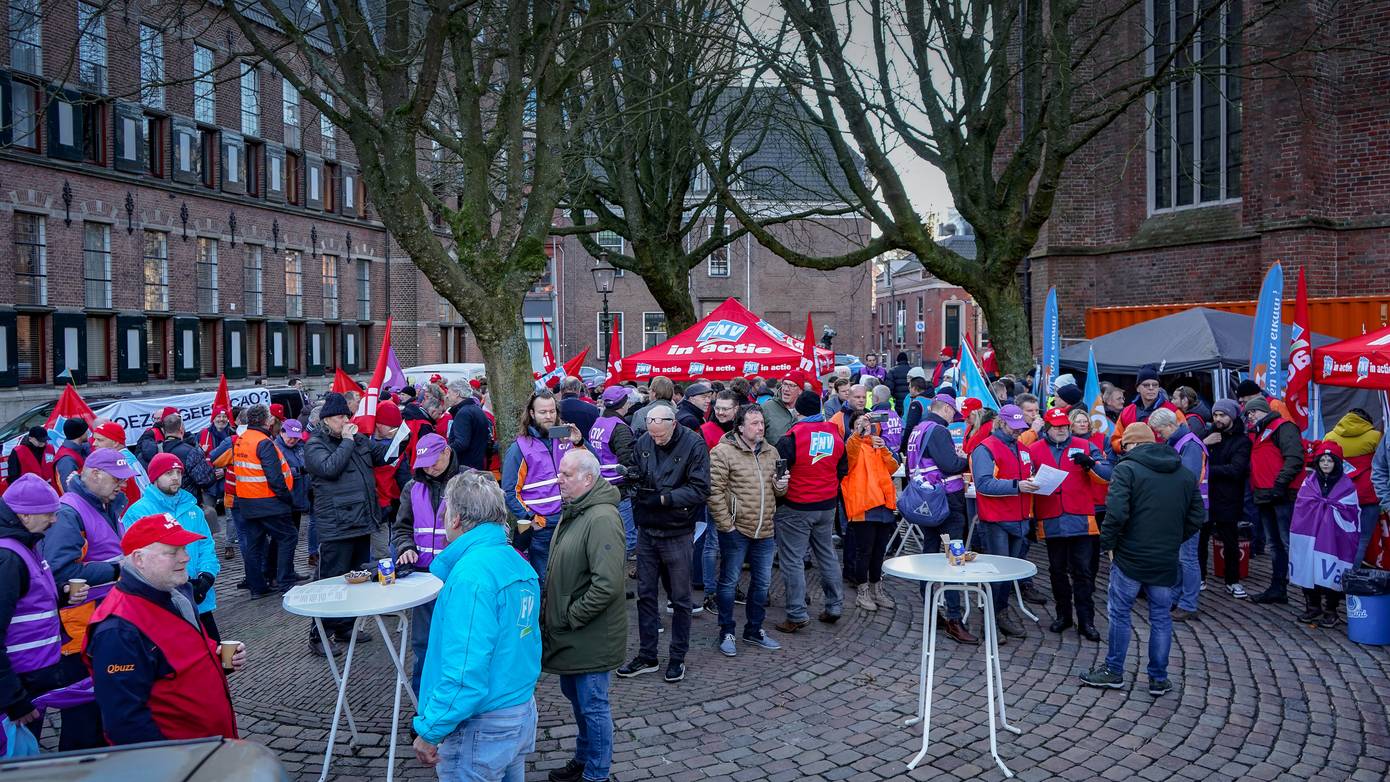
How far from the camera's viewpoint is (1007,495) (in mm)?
7023

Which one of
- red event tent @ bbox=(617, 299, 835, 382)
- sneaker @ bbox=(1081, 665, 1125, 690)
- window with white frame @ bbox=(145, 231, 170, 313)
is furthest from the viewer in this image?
window with white frame @ bbox=(145, 231, 170, 313)

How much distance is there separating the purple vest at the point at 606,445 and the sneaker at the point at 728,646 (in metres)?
1.66

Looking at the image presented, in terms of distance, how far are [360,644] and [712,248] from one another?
428 inches

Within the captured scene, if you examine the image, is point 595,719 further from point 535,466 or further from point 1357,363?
point 1357,363

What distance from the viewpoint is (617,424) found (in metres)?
7.83

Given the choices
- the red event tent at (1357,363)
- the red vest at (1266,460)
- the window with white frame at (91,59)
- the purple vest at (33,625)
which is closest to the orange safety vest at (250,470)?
the purple vest at (33,625)

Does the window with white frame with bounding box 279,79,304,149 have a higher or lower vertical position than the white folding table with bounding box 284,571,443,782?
higher

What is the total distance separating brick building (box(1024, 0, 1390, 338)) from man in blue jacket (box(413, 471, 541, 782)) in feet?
49.9

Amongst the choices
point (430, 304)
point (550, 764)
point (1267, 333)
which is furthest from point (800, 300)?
point (550, 764)

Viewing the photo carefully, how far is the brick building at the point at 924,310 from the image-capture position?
5750 centimetres

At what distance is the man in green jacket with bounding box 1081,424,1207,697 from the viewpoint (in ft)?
19.0

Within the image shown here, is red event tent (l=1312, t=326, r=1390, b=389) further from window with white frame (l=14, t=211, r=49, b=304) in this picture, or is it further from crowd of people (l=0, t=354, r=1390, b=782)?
window with white frame (l=14, t=211, r=49, b=304)

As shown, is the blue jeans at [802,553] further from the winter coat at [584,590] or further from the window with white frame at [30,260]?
the window with white frame at [30,260]

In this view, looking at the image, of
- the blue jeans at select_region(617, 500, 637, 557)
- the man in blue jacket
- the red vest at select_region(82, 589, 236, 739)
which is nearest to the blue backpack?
the blue jeans at select_region(617, 500, 637, 557)
